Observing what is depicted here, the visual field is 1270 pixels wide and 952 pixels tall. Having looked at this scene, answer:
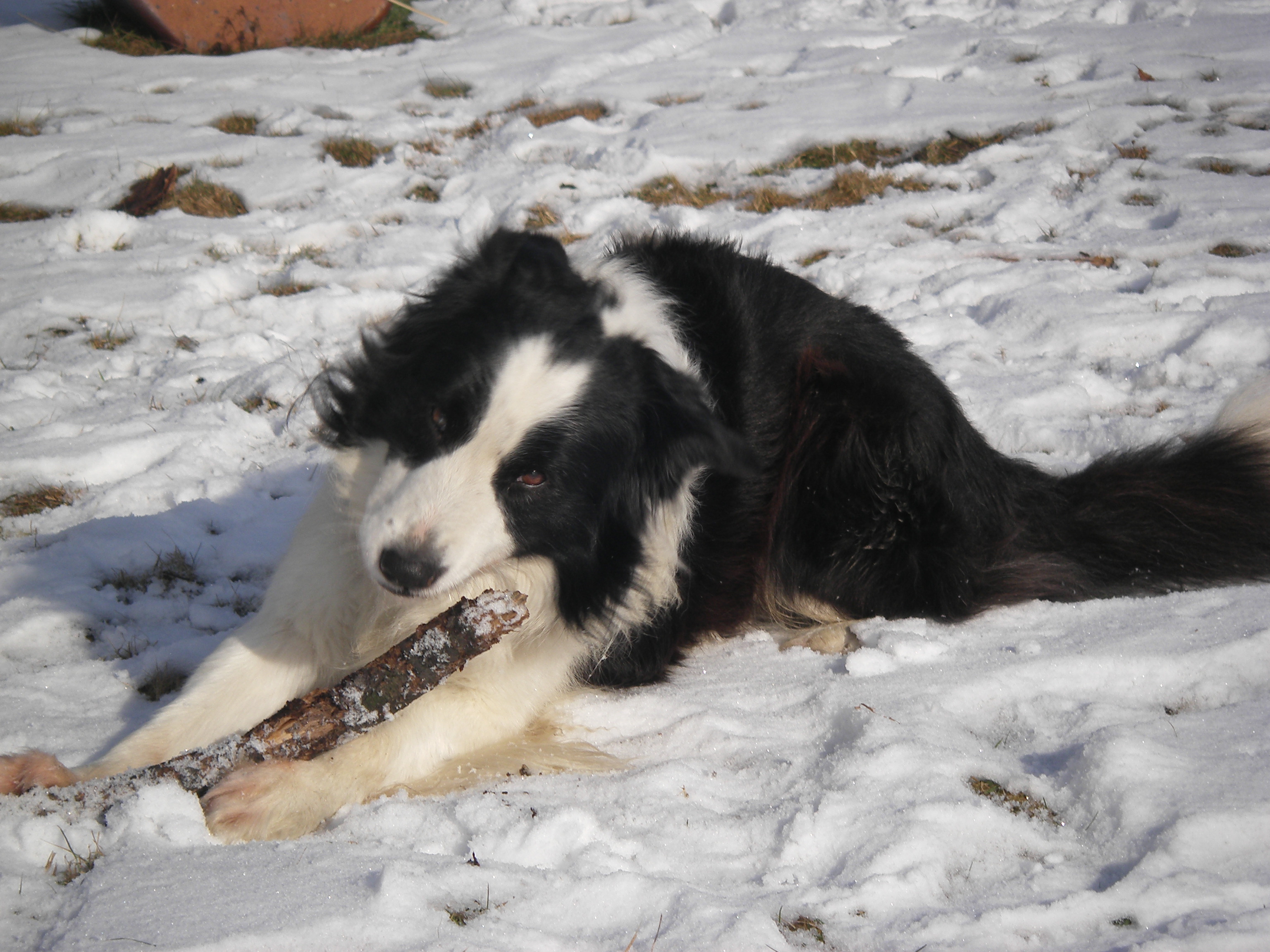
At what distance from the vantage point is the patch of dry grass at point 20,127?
6.89 metres

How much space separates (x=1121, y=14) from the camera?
802cm

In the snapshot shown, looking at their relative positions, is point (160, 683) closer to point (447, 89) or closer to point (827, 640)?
point (827, 640)

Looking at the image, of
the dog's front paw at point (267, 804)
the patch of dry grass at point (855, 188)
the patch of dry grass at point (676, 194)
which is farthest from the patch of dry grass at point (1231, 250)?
→ the dog's front paw at point (267, 804)

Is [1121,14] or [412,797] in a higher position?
[1121,14]

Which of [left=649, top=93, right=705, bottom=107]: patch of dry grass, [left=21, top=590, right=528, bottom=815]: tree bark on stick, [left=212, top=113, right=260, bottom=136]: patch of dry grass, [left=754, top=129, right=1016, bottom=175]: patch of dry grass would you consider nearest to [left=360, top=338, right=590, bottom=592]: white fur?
[left=21, top=590, right=528, bottom=815]: tree bark on stick

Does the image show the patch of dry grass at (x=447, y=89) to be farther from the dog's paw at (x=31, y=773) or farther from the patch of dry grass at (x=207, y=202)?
the dog's paw at (x=31, y=773)

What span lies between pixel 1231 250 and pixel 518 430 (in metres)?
4.56

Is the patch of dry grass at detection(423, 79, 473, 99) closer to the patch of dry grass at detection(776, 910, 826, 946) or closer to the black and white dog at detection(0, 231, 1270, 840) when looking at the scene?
the black and white dog at detection(0, 231, 1270, 840)

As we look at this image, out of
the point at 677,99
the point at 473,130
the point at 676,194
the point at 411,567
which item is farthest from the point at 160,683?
the point at 677,99

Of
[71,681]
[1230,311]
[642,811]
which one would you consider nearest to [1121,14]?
[1230,311]

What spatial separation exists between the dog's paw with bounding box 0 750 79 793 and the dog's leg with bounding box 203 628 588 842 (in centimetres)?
35

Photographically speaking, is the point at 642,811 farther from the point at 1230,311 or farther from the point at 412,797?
the point at 1230,311

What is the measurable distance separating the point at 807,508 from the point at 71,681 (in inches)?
92.1

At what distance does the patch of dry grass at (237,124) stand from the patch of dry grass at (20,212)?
161 centimetres
